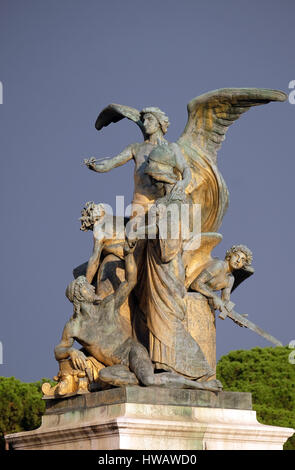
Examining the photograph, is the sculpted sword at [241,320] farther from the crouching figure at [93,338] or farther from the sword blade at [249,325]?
the crouching figure at [93,338]

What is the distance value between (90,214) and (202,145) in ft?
5.85

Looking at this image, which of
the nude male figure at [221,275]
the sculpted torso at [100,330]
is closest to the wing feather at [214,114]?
the nude male figure at [221,275]

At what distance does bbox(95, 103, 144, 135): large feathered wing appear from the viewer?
1422 centimetres

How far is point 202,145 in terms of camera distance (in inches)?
551

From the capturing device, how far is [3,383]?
27.9 meters

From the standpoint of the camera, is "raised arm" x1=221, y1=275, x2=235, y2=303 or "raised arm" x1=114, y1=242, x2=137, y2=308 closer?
"raised arm" x1=114, y1=242, x2=137, y2=308

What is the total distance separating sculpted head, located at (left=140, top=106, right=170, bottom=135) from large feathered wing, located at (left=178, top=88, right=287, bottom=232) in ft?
1.28

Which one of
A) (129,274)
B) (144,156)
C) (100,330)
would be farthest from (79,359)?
(144,156)

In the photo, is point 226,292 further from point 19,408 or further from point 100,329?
point 19,408

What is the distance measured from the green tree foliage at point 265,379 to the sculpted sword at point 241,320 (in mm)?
15376

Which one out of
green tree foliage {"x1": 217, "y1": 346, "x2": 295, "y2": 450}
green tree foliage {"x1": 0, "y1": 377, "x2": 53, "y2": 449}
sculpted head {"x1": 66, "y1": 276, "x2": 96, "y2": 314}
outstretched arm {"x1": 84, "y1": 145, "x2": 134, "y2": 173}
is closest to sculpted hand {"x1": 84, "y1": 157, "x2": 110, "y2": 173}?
outstretched arm {"x1": 84, "y1": 145, "x2": 134, "y2": 173}

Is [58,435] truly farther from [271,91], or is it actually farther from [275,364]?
[275,364]

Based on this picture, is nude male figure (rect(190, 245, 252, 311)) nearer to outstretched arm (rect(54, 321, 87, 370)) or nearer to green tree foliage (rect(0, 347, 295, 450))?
Answer: outstretched arm (rect(54, 321, 87, 370))

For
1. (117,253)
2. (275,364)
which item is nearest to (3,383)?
(275,364)
